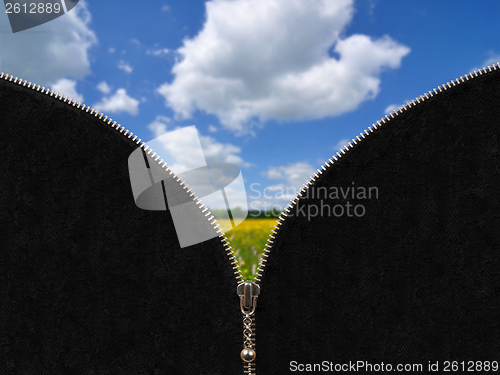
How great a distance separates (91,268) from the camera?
1575 millimetres

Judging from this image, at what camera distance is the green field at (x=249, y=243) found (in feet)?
12.6

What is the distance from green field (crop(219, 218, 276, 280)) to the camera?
3.83 m

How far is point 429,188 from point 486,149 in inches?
12.3

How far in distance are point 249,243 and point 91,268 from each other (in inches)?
136

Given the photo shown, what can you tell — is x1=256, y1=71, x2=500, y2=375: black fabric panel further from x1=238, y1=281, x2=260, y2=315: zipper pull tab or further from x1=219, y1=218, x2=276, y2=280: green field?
x1=219, y1=218, x2=276, y2=280: green field

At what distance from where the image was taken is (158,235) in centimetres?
155

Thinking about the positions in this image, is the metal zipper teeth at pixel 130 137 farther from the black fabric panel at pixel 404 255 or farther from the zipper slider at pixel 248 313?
the black fabric panel at pixel 404 255

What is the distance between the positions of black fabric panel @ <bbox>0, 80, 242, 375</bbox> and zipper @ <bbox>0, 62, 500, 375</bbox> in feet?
0.10

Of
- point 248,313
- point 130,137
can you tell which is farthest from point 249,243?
point 130,137

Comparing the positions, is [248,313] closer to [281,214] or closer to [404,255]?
[281,214]

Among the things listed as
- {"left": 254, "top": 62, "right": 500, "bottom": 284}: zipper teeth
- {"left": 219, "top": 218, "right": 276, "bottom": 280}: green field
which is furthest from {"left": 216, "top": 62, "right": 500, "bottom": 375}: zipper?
{"left": 219, "top": 218, "right": 276, "bottom": 280}: green field

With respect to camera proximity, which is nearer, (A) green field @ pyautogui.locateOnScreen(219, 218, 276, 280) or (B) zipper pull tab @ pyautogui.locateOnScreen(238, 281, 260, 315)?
(B) zipper pull tab @ pyautogui.locateOnScreen(238, 281, 260, 315)

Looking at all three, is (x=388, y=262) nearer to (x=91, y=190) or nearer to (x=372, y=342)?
(x=372, y=342)

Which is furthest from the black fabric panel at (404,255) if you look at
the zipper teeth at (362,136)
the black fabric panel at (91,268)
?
the black fabric panel at (91,268)
